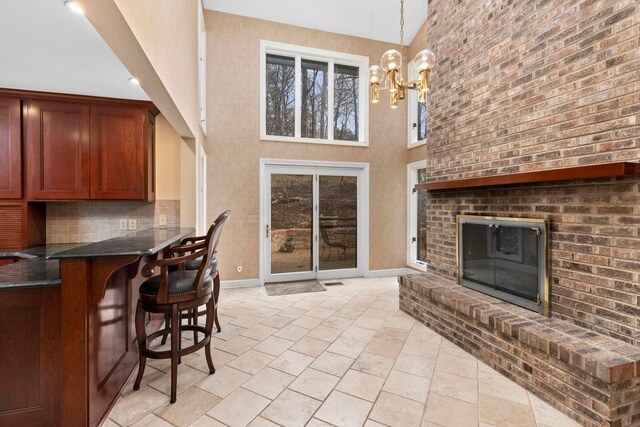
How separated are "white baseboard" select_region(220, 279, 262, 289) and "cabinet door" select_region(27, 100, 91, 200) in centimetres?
225

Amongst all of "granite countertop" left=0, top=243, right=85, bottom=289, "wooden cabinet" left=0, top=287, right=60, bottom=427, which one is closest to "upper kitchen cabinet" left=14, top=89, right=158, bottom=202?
"granite countertop" left=0, top=243, right=85, bottom=289

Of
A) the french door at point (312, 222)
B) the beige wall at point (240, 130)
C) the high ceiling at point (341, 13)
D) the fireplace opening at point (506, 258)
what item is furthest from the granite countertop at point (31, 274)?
the high ceiling at point (341, 13)

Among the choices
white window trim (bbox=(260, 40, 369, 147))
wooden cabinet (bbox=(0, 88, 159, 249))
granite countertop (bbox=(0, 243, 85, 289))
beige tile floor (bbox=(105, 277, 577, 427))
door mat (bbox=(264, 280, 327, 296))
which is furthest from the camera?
white window trim (bbox=(260, 40, 369, 147))

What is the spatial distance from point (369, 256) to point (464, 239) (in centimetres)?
230

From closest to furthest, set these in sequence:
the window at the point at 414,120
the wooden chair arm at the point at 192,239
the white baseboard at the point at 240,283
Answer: the wooden chair arm at the point at 192,239, the white baseboard at the point at 240,283, the window at the point at 414,120

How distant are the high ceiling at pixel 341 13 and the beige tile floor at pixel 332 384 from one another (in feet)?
14.8

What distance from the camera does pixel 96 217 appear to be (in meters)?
A: 3.40

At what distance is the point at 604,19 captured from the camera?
6.87 ft

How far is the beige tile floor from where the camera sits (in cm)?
186

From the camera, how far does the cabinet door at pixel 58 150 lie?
3.04 meters

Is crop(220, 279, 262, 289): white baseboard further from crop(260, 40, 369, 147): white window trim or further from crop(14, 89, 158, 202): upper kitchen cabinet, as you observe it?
crop(260, 40, 369, 147): white window trim

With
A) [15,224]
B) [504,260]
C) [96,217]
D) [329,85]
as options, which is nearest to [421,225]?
[504,260]

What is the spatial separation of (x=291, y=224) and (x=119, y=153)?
2.65 m

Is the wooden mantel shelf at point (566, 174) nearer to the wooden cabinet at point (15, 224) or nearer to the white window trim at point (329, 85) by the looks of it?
the white window trim at point (329, 85)
